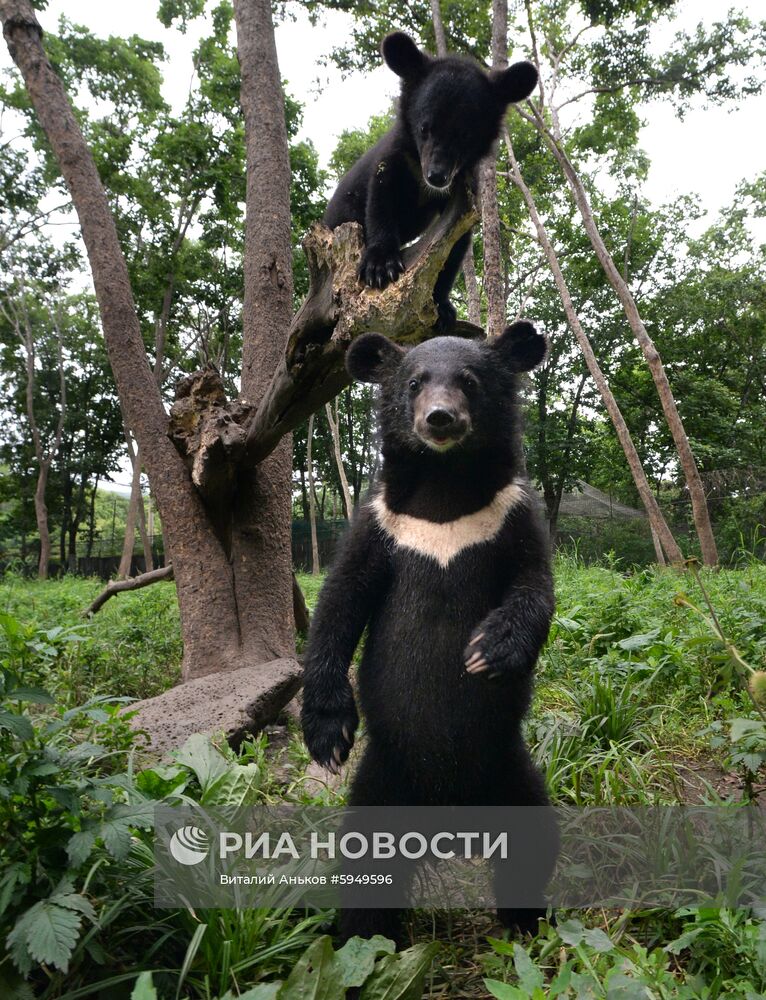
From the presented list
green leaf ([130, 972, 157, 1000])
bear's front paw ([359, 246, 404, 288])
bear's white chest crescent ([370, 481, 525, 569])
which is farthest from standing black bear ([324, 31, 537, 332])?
green leaf ([130, 972, 157, 1000])

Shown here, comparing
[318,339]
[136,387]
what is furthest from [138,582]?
[318,339]

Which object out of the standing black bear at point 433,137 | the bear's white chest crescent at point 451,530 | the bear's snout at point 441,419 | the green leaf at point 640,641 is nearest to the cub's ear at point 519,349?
→ the bear's snout at point 441,419

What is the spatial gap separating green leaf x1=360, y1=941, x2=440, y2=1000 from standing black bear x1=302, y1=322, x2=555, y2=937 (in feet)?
0.60

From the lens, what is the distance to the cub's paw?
118 inches

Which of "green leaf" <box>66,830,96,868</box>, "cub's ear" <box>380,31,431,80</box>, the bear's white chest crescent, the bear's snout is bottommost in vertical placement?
"green leaf" <box>66,830,96,868</box>

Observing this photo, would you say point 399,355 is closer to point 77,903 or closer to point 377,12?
point 77,903

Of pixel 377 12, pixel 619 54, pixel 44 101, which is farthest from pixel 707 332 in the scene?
pixel 44 101

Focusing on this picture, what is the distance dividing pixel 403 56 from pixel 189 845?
3506 millimetres

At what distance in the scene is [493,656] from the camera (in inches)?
67.3

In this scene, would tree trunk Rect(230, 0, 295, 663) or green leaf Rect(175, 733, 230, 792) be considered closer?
green leaf Rect(175, 733, 230, 792)

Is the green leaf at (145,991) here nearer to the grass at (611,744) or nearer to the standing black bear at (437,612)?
the grass at (611,744)

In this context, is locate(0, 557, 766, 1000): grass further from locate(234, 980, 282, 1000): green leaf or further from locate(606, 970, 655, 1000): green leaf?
locate(234, 980, 282, 1000): green leaf

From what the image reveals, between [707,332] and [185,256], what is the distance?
1553cm

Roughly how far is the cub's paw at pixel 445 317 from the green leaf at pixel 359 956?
2.18 m
